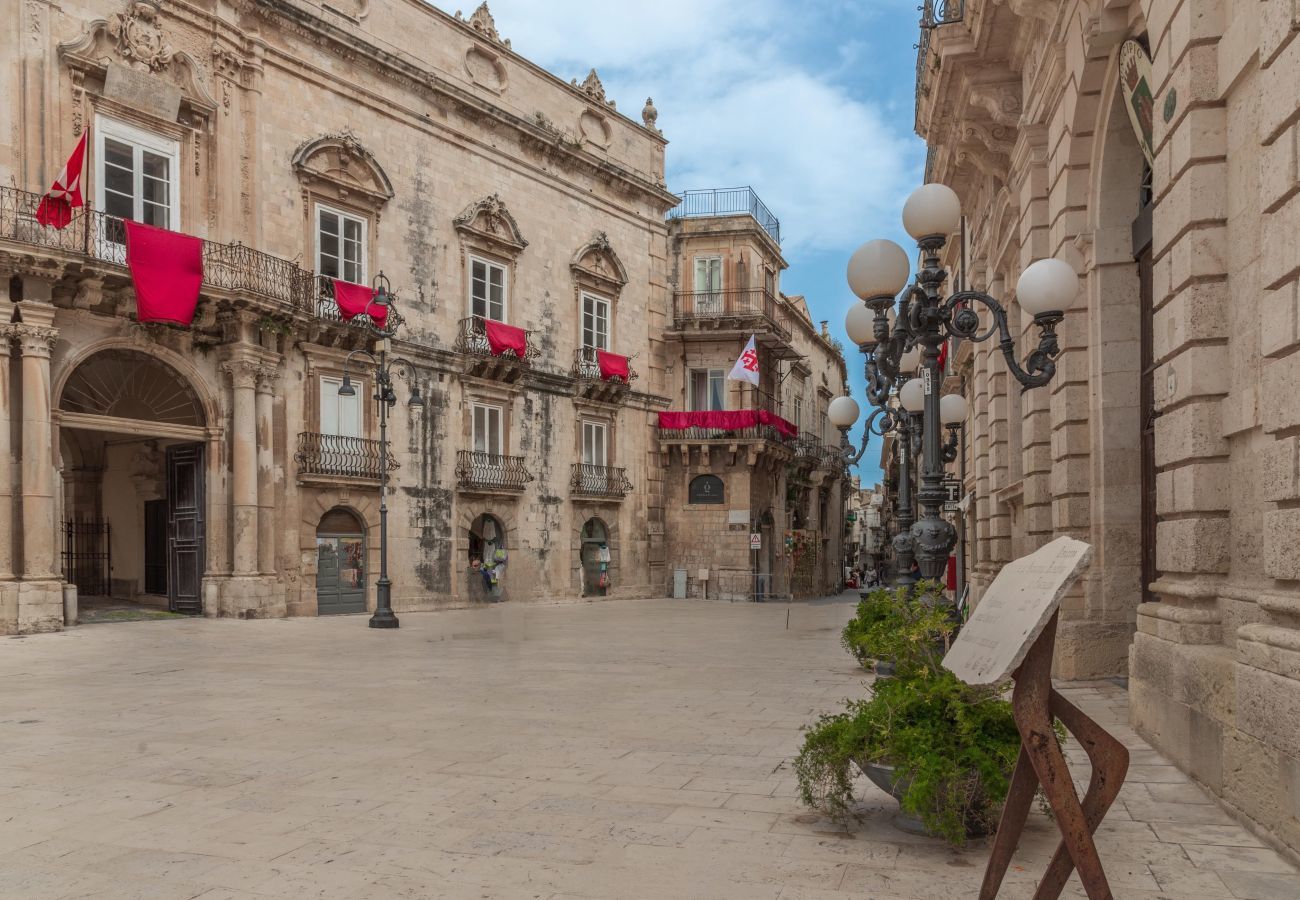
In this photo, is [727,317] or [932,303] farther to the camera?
[727,317]

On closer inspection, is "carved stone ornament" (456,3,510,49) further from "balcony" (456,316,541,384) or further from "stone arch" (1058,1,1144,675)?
"stone arch" (1058,1,1144,675)

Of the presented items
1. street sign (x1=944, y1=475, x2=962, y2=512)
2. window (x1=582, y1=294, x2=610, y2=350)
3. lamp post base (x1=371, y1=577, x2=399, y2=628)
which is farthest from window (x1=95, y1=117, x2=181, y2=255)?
street sign (x1=944, y1=475, x2=962, y2=512)

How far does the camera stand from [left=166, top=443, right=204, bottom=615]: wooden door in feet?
70.6

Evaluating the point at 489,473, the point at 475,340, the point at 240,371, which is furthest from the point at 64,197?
the point at 489,473

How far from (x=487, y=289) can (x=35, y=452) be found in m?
13.6

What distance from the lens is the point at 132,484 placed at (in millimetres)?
24688

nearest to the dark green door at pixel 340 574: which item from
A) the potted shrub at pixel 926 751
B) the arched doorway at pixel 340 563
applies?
the arched doorway at pixel 340 563

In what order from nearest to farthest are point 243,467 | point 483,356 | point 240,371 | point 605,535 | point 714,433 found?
point 240,371 < point 243,467 < point 483,356 < point 605,535 < point 714,433

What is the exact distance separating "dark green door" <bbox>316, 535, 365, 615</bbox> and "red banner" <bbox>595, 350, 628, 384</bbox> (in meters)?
10.7

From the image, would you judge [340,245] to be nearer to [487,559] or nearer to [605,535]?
[487,559]

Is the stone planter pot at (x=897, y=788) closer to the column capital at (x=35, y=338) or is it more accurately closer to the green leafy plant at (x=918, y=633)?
the green leafy plant at (x=918, y=633)

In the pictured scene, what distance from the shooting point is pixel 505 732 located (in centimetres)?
846

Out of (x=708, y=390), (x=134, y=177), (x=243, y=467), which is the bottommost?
(x=243, y=467)

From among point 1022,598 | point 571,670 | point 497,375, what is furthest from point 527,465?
point 1022,598
